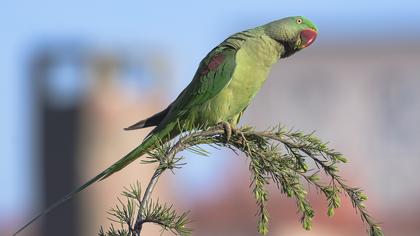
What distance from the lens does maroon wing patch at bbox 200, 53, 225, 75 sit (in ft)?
17.2

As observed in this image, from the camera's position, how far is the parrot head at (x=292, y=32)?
18.0 ft

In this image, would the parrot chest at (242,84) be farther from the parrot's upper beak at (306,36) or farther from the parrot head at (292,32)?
the parrot's upper beak at (306,36)

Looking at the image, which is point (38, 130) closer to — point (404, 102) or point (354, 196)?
point (404, 102)

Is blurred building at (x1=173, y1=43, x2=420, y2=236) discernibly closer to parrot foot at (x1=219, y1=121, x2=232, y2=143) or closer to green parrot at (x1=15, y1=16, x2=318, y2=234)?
green parrot at (x1=15, y1=16, x2=318, y2=234)

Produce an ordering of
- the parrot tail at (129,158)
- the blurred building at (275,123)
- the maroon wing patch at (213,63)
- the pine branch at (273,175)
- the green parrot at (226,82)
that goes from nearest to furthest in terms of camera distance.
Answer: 1. the pine branch at (273,175)
2. the parrot tail at (129,158)
3. the green parrot at (226,82)
4. the maroon wing patch at (213,63)
5. the blurred building at (275,123)

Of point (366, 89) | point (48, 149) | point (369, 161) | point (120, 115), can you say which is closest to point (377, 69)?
point (366, 89)

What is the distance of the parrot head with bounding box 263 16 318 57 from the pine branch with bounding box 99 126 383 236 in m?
1.35

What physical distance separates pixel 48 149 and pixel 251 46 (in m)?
26.5

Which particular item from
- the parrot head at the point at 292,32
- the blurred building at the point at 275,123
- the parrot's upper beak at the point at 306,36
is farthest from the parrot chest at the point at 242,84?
the blurred building at the point at 275,123

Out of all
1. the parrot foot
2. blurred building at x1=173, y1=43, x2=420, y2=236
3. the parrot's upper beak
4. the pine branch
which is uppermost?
blurred building at x1=173, y1=43, x2=420, y2=236

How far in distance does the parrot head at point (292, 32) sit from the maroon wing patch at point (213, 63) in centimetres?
36

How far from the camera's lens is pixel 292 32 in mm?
5492

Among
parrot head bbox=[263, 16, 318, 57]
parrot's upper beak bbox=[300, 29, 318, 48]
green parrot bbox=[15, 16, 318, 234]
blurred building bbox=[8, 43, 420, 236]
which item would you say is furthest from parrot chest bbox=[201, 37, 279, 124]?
blurred building bbox=[8, 43, 420, 236]

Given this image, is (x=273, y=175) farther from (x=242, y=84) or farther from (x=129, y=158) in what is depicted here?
(x=242, y=84)
